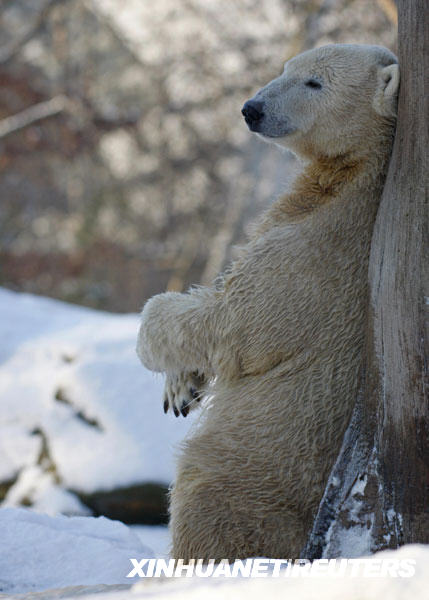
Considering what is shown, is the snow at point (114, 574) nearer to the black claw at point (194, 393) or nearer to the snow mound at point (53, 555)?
→ the snow mound at point (53, 555)

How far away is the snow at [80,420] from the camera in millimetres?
4531

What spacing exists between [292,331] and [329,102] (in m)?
0.80

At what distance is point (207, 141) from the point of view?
14688 millimetres

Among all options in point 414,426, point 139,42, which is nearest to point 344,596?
point 414,426

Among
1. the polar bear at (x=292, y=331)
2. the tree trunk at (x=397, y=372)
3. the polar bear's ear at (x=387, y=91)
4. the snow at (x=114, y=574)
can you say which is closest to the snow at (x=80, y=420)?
the snow at (x=114, y=574)

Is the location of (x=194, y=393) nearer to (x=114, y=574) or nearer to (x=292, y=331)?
(x=292, y=331)

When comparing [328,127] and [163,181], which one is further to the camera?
[163,181]

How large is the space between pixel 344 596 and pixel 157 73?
13.6 m

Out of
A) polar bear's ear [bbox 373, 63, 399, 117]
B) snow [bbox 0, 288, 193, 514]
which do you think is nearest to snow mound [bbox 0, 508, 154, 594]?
snow [bbox 0, 288, 193, 514]

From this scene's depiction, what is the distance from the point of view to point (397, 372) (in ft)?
6.79

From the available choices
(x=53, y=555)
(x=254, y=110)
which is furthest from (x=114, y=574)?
(x=254, y=110)

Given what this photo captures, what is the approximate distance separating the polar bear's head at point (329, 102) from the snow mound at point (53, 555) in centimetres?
163

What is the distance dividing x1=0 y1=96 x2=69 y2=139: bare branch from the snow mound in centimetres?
897

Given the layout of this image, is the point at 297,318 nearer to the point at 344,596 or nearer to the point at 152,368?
the point at 152,368
